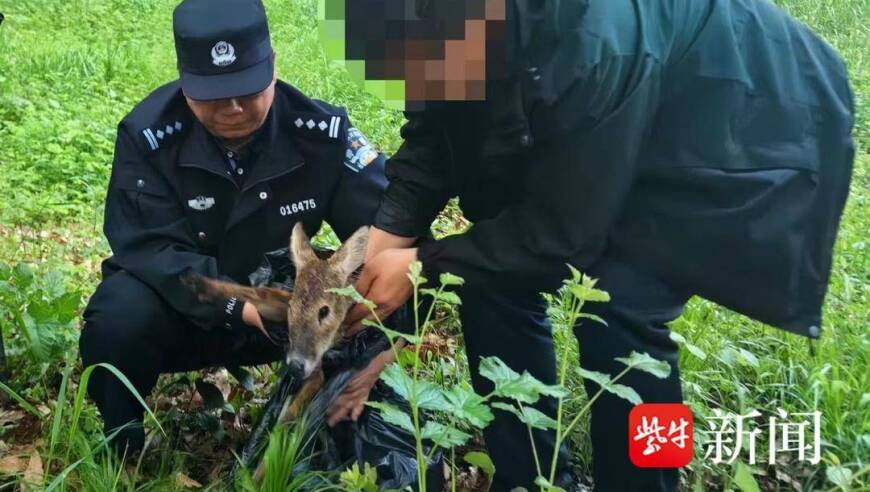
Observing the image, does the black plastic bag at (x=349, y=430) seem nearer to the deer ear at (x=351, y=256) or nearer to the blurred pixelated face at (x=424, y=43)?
the deer ear at (x=351, y=256)

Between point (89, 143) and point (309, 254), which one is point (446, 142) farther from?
point (89, 143)

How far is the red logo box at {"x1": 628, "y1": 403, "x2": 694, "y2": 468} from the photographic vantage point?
6.82 feet

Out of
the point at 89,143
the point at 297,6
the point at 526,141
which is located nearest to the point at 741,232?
the point at 526,141

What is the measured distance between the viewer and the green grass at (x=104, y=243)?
107 inches

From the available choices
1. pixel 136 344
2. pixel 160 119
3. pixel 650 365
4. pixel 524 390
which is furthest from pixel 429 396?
pixel 160 119

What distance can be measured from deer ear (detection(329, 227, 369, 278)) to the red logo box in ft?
2.41

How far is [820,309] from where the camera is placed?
6.73ft

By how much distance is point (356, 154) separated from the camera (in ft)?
8.91

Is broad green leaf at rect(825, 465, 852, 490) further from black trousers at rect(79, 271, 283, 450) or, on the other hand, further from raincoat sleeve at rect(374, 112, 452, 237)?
black trousers at rect(79, 271, 283, 450)

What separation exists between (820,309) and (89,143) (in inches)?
166

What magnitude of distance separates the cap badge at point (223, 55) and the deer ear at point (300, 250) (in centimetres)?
46

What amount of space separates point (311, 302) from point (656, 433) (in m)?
0.85

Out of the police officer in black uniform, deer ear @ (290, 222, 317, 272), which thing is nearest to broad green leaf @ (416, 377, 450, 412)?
deer ear @ (290, 222, 317, 272)

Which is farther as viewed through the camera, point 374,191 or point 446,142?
point 374,191
